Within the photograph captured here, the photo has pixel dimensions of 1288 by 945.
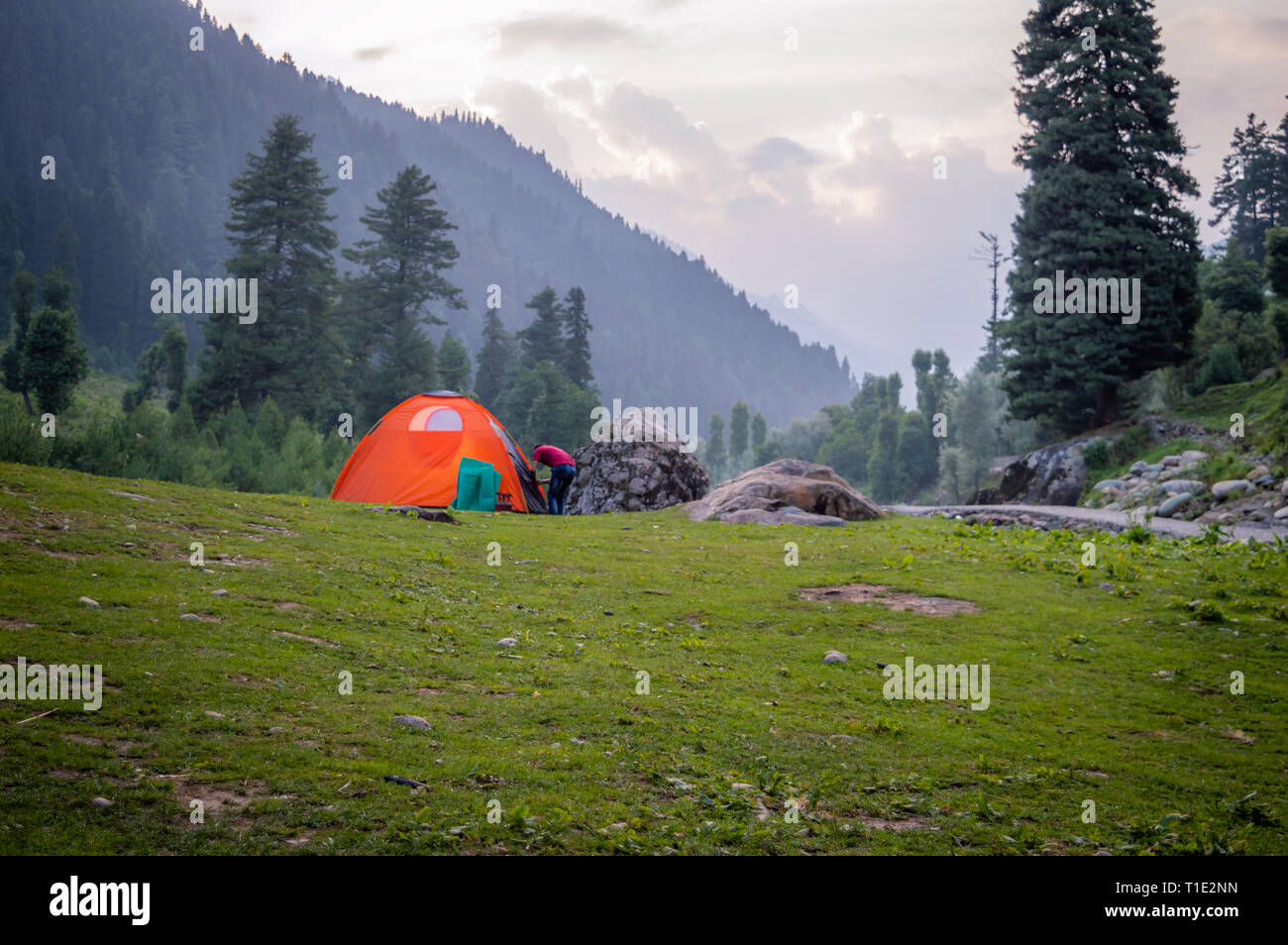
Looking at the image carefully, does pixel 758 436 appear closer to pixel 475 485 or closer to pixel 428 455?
pixel 428 455

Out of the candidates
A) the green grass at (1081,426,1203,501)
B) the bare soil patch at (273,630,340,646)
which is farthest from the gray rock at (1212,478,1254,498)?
the bare soil patch at (273,630,340,646)

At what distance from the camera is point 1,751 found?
5047mm

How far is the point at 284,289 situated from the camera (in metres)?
58.2

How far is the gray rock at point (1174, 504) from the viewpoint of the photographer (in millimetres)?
24969

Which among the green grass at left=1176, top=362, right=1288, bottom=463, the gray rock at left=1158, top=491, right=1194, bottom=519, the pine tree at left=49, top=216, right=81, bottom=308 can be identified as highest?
the pine tree at left=49, top=216, right=81, bottom=308

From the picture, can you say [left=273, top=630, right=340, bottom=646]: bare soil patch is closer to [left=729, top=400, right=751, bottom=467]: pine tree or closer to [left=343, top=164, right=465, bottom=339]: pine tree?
[left=343, top=164, right=465, bottom=339]: pine tree

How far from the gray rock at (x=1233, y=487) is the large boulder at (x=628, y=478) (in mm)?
15539

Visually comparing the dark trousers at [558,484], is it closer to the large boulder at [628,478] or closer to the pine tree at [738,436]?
the large boulder at [628,478]

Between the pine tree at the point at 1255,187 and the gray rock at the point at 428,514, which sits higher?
the pine tree at the point at 1255,187

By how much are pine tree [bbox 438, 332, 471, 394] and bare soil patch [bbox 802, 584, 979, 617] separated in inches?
2567

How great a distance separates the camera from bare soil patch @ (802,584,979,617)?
12.1 m

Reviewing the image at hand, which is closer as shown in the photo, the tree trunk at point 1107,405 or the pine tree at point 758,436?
the tree trunk at point 1107,405

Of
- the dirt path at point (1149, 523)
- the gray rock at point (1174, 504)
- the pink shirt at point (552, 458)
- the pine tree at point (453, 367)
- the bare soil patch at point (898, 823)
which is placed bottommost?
the bare soil patch at point (898, 823)

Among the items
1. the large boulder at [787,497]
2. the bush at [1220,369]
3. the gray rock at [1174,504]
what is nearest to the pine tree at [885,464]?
the bush at [1220,369]
